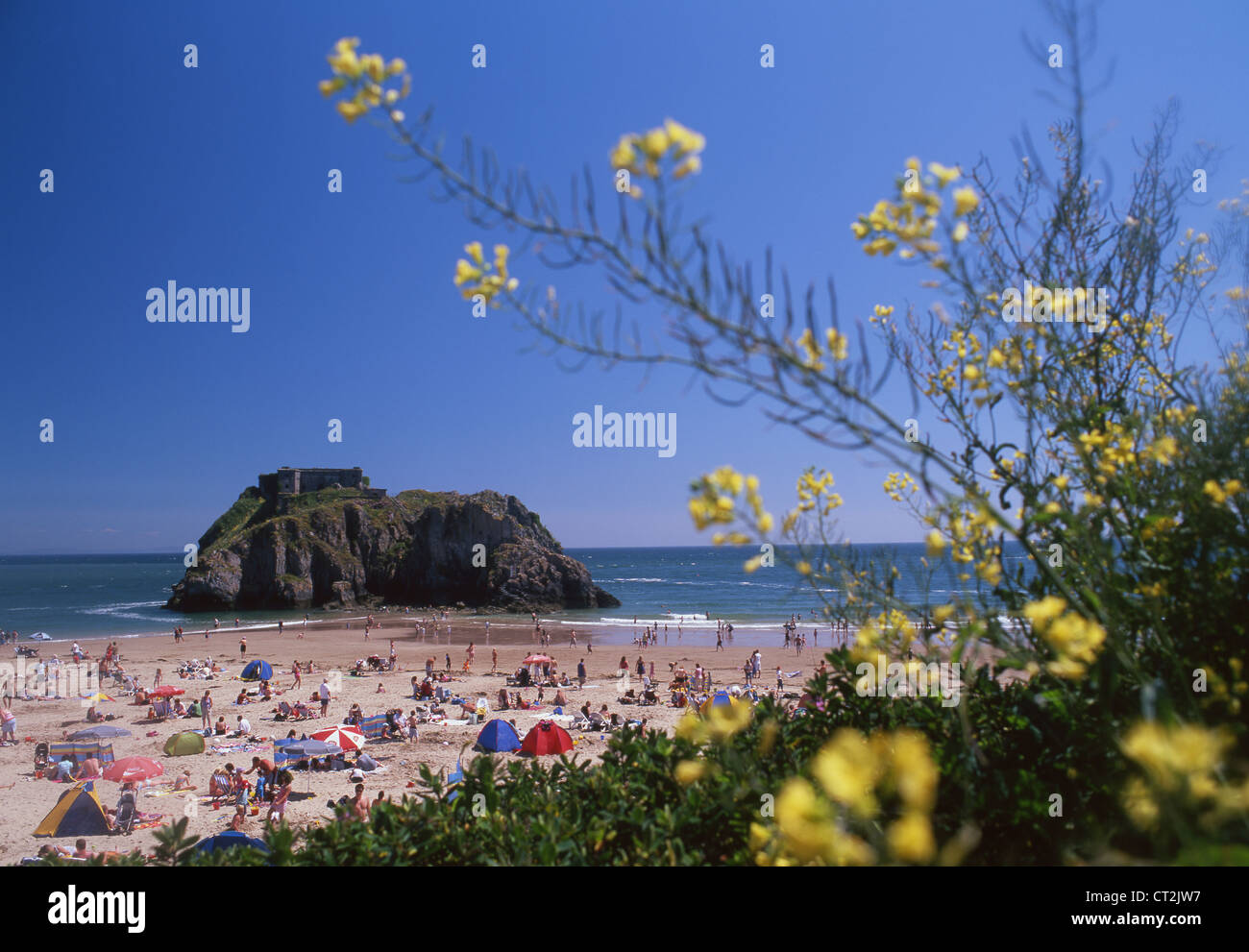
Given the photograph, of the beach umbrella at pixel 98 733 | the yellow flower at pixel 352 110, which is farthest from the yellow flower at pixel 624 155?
the beach umbrella at pixel 98 733

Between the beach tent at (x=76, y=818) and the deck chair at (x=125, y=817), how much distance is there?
0.51 feet

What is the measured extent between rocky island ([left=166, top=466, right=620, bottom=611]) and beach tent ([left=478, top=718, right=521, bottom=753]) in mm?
38775

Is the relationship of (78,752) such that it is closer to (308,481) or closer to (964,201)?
(964,201)

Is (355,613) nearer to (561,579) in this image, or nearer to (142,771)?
(561,579)

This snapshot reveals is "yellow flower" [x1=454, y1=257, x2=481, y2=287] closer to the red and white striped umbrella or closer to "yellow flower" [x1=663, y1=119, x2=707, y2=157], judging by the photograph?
"yellow flower" [x1=663, y1=119, x2=707, y2=157]

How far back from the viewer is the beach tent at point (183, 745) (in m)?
14.2

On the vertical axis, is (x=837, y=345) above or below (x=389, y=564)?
above

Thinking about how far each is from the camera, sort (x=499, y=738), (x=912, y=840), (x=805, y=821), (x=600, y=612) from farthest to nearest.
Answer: (x=600, y=612) < (x=499, y=738) < (x=805, y=821) < (x=912, y=840)

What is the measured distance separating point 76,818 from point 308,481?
7076 centimetres

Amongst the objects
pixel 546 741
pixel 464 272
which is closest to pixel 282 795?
pixel 546 741

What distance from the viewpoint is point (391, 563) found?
6184 cm

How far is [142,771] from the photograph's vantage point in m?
12.2

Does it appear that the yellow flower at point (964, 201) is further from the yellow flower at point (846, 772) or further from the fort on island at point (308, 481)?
the fort on island at point (308, 481)
